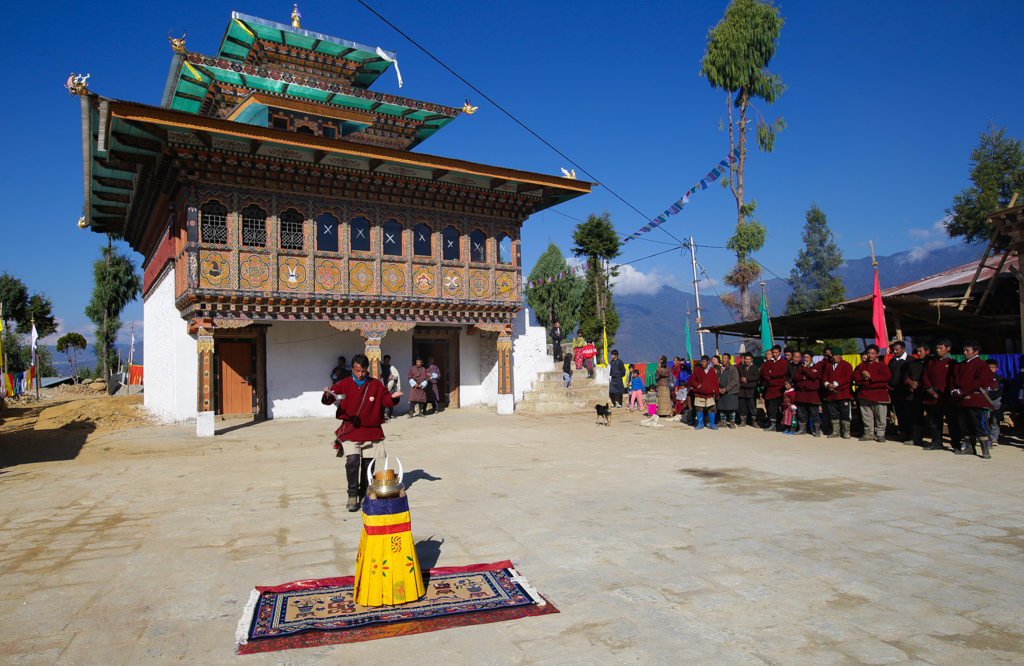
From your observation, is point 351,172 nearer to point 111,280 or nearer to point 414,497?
point 414,497

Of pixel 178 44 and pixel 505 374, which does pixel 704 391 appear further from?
pixel 178 44

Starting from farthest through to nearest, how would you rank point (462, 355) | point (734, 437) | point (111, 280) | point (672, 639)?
point (111, 280) → point (462, 355) → point (734, 437) → point (672, 639)

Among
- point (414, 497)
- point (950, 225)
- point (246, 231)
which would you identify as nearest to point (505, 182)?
point (246, 231)

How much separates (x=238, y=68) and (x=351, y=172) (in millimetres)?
4864

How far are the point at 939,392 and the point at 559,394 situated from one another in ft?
36.1

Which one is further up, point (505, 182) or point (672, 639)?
point (505, 182)

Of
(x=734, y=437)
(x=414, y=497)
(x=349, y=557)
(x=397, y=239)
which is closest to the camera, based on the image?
(x=349, y=557)

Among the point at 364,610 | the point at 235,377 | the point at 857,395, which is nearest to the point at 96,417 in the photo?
the point at 235,377

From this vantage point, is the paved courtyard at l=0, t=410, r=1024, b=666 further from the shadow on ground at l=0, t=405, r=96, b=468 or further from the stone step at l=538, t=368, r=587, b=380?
the stone step at l=538, t=368, r=587, b=380

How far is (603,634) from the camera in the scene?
361 centimetres

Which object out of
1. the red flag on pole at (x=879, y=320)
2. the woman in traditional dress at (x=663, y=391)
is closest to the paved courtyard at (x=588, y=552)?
the red flag on pole at (x=879, y=320)

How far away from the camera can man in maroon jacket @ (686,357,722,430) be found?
14.2m

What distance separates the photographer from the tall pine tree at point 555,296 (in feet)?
177

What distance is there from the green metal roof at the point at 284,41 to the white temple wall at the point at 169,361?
22.5 feet
